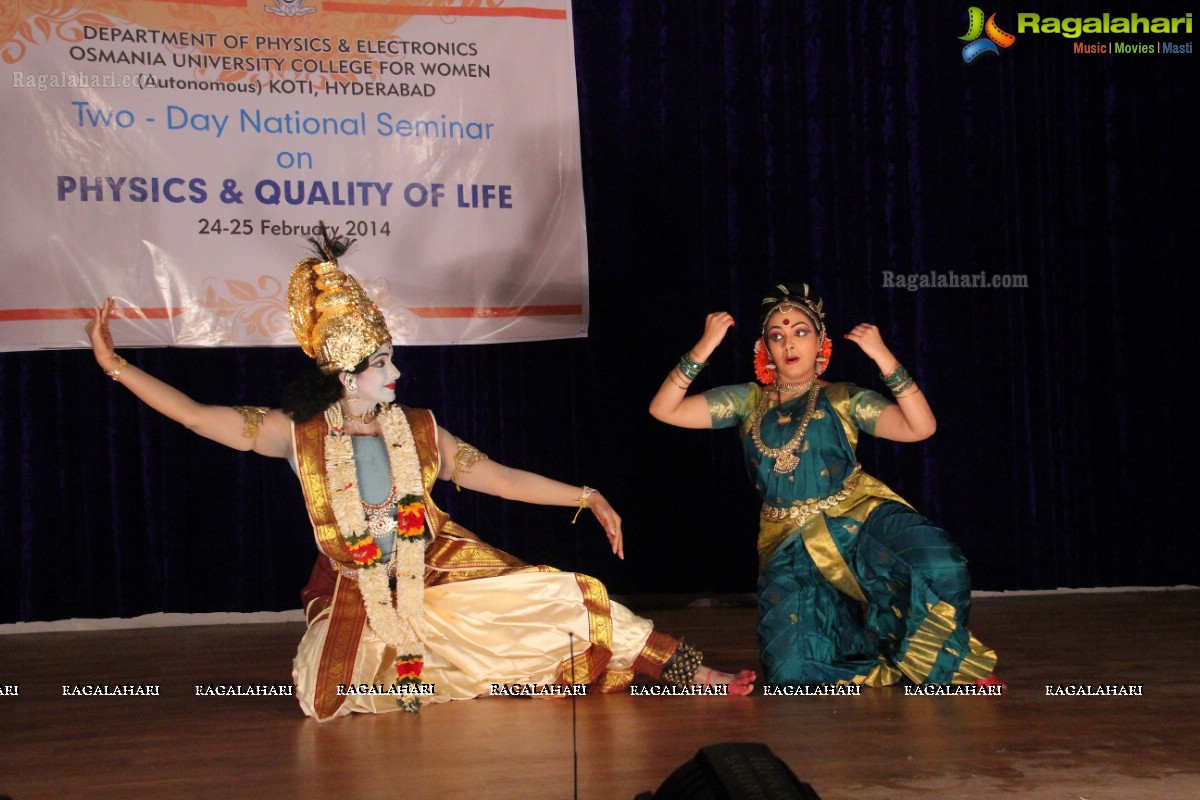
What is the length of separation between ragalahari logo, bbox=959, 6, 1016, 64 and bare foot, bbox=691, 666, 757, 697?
3168 millimetres

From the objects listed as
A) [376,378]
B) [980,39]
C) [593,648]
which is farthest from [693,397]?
[980,39]

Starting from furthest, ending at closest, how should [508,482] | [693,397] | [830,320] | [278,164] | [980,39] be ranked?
[980,39]
[830,320]
[278,164]
[693,397]
[508,482]

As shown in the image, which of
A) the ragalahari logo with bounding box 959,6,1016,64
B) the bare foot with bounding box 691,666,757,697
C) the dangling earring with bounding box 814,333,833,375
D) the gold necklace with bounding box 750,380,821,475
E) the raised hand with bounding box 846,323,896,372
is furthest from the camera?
the ragalahari logo with bounding box 959,6,1016,64

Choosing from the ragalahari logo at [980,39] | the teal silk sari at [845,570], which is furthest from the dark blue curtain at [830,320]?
the teal silk sari at [845,570]

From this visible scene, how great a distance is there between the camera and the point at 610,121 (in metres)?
4.97

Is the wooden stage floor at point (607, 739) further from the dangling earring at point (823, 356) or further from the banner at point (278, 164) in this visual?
the banner at point (278, 164)

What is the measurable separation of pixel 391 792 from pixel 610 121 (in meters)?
3.30

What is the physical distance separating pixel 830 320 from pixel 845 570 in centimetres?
184

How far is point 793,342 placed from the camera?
358cm

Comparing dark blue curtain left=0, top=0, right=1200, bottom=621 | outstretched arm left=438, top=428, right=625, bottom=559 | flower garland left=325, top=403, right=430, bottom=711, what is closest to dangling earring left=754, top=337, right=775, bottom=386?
outstretched arm left=438, top=428, right=625, bottom=559

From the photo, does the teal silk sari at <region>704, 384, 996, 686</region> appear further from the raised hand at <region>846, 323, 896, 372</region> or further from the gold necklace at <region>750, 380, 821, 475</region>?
the raised hand at <region>846, 323, 896, 372</region>

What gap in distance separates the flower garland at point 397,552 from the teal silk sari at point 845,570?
3.21ft

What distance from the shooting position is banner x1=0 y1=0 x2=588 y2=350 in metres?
4.30

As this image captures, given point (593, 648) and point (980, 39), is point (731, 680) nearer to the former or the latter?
point (593, 648)
